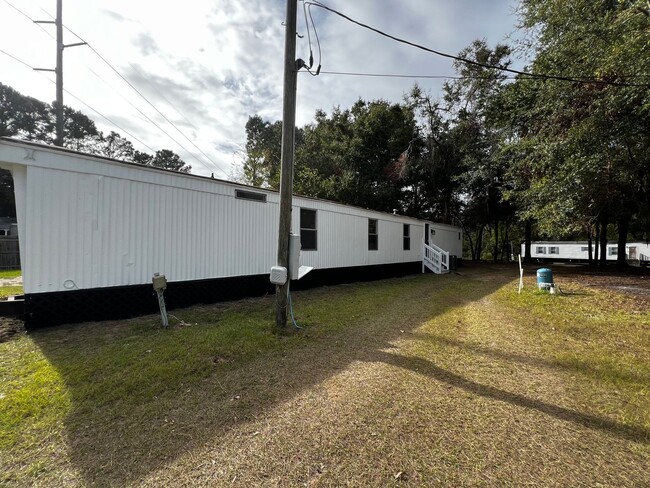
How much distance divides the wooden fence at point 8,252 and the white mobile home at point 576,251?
36.4m

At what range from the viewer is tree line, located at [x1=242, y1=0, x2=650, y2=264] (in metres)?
6.69

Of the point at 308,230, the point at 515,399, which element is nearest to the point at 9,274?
the point at 308,230

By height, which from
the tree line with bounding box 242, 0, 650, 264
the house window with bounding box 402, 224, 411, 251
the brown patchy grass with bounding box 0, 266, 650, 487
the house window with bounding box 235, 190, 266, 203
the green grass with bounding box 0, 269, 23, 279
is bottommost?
the green grass with bounding box 0, 269, 23, 279

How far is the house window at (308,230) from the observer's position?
8.34 metres

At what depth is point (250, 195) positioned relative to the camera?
276 inches

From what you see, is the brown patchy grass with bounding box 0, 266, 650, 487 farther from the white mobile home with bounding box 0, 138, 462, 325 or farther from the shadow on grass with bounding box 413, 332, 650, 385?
the white mobile home with bounding box 0, 138, 462, 325

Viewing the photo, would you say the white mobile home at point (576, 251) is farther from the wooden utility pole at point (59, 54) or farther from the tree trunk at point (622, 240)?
the wooden utility pole at point (59, 54)

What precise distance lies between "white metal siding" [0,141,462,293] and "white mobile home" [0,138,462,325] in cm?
1

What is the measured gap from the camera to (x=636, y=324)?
4.76 m

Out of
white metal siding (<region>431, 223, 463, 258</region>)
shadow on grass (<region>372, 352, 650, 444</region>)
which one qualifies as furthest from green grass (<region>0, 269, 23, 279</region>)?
white metal siding (<region>431, 223, 463, 258</region>)

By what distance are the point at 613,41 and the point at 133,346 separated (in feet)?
33.6

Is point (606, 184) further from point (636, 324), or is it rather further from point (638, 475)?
point (638, 475)

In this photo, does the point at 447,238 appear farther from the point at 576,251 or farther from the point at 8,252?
the point at 8,252

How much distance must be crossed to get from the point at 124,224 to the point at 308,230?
4.50m
